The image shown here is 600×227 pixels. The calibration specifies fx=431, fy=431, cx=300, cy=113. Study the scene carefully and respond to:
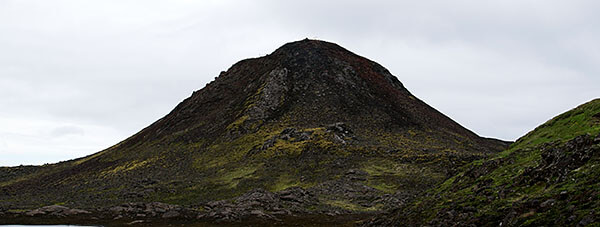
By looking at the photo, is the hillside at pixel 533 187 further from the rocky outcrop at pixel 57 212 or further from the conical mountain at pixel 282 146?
the rocky outcrop at pixel 57 212

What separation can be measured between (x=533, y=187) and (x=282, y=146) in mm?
91826

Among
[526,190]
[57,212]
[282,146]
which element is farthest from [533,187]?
[282,146]

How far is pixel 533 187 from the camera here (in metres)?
27.2

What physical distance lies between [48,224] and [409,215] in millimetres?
58953

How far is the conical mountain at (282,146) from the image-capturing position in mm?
94562

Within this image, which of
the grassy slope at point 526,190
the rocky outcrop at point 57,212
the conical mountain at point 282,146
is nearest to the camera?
the grassy slope at point 526,190

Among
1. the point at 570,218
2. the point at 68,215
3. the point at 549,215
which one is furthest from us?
the point at 68,215

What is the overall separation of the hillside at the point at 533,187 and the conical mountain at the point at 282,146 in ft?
135

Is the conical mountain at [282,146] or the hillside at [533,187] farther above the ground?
the conical mountain at [282,146]

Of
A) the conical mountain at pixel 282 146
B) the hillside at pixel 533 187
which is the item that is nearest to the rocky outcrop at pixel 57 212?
the conical mountain at pixel 282 146

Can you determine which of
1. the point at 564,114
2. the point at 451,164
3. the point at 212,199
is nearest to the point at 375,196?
the point at 451,164

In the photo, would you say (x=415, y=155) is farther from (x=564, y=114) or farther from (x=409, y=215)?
(x=409, y=215)

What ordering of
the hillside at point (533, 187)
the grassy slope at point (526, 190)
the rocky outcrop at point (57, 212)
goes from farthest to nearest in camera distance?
the rocky outcrop at point (57, 212)
the hillside at point (533, 187)
the grassy slope at point (526, 190)

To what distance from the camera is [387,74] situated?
18875cm
